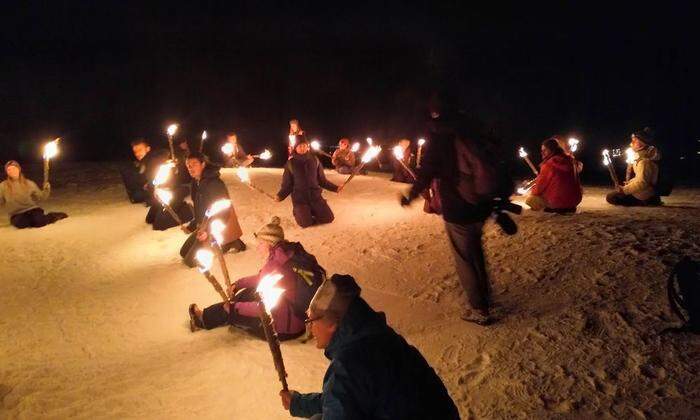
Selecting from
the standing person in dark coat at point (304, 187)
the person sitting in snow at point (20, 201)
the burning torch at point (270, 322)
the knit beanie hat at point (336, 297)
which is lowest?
the person sitting in snow at point (20, 201)

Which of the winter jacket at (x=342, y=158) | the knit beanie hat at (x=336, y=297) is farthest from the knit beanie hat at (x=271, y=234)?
the winter jacket at (x=342, y=158)

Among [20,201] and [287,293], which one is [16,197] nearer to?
[20,201]

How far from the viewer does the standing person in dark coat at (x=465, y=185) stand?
4.93m

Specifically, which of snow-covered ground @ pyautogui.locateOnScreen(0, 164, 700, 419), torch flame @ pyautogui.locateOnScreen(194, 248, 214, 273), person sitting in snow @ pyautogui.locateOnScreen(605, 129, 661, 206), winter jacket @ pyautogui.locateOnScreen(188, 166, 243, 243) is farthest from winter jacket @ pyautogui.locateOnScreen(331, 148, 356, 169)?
torch flame @ pyautogui.locateOnScreen(194, 248, 214, 273)

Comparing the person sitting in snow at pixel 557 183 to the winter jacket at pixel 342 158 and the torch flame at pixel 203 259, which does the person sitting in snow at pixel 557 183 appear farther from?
the winter jacket at pixel 342 158

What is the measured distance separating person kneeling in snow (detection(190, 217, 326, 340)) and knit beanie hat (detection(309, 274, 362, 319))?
234 cm

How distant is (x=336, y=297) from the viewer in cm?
248

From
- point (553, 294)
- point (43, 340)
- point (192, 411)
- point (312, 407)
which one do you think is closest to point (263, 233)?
point (192, 411)

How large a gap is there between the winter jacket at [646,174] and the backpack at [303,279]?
28.2 feet

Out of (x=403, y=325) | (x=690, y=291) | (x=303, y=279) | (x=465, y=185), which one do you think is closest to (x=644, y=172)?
(x=690, y=291)

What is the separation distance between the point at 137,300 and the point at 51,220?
6352mm

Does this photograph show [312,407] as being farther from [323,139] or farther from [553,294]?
[323,139]

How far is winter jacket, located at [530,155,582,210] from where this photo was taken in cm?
944

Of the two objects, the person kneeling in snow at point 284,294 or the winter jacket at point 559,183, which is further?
the winter jacket at point 559,183
